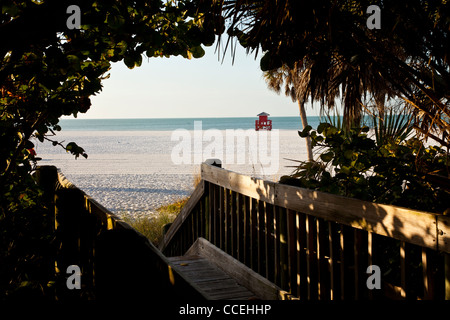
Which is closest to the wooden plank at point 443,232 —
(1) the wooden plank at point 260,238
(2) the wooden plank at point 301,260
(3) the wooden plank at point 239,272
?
(2) the wooden plank at point 301,260

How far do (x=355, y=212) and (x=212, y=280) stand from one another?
2288 mm

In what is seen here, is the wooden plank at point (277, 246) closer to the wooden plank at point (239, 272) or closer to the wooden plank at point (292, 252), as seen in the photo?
the wooden plank at point (239, 272)

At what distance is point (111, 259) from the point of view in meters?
1.54

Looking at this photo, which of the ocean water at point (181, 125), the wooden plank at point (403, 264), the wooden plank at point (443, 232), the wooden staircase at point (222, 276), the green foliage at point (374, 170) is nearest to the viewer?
the wooden plank at point (443, 232)

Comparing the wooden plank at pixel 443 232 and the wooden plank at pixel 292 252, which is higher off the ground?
the wooden plank at pixel 443 232

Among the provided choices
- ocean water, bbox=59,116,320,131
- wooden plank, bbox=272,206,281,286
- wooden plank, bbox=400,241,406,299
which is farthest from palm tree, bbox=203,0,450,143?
ocean water, bbox=59,116,320,131

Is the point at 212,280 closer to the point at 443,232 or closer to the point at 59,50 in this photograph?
the point at 443,232

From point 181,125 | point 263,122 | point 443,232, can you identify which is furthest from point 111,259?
point 181,125

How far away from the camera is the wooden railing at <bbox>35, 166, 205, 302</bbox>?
129 cm

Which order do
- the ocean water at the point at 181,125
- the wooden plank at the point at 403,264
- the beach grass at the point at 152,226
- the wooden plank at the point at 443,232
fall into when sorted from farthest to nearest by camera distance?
the ocean water at the point at 181,125, the beach grass at the point at 152,226, the wooden plank at the point at 403,264, the wooden plank at the point at 443,232

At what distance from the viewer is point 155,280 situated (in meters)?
1.37

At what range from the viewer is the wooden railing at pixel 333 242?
7.38 ft

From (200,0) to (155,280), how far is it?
5.51 ft

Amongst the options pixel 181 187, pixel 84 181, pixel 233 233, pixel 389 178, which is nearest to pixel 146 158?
pixel 84 181
